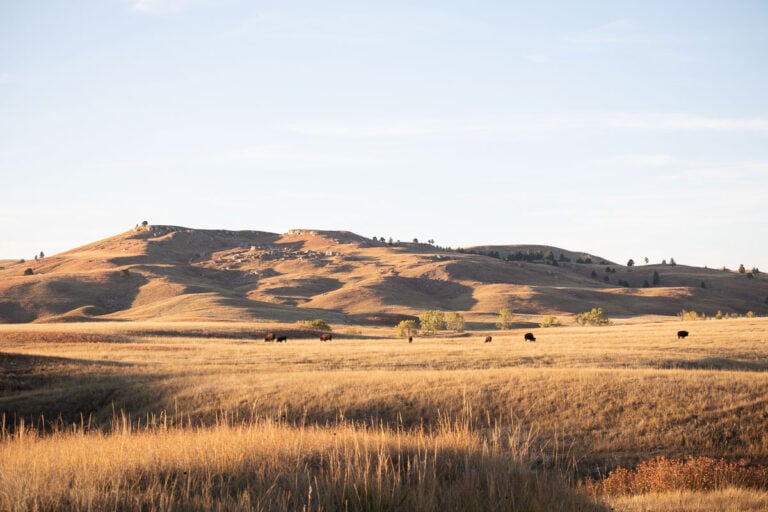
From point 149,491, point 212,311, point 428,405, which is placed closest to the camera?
point 149,491

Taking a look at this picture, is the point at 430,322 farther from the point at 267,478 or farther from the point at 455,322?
the point at 267,478

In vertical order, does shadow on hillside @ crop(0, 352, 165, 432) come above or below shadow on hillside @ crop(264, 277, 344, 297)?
below

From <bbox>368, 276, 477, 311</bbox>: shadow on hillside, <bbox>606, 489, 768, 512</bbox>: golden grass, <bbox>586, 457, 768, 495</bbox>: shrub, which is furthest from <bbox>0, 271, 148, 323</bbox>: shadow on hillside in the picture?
<bbox>606, 489, 768, 512</bbox>: golden grass

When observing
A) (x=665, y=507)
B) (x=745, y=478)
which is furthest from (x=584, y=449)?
(x=665, y=507)

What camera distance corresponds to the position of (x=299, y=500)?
25.2ft

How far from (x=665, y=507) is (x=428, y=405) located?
13188 millimetres

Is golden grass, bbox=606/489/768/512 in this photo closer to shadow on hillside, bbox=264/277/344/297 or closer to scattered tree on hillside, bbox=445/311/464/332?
scattered tree on hillside, bbox=445/311/464/332

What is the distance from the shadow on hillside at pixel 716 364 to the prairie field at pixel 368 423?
0.20 metres

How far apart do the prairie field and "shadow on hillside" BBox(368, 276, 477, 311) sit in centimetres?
11445

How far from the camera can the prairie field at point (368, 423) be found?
26.0 ft

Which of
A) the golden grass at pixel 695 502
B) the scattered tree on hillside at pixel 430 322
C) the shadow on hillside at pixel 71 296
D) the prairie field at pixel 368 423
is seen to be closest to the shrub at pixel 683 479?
the prairie field at pixel 368 423

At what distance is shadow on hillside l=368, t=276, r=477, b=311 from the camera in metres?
169

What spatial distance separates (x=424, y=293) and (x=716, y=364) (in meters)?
151

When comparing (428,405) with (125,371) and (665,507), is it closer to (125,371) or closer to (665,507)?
(665,507)
